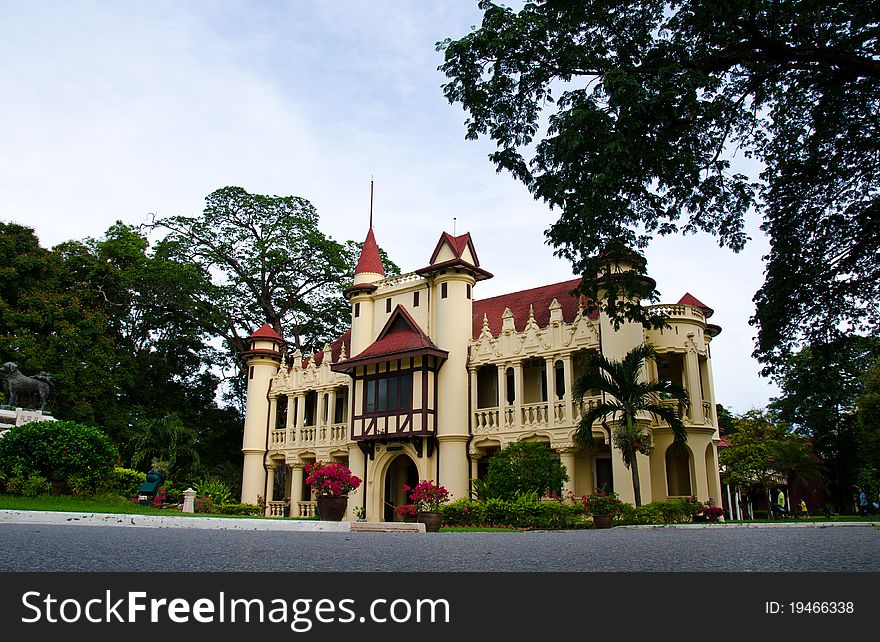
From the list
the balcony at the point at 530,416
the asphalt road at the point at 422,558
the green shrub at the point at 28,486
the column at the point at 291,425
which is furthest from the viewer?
the column at the point at 291,425

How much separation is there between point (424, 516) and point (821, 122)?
13.6 metres

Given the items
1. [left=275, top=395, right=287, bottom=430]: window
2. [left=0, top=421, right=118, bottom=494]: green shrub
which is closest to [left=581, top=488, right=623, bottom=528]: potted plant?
[left=0, top=421, right=118, bottom=494]: green shrub

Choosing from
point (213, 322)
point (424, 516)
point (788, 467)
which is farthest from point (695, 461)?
point (213, 322)

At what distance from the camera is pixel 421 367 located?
92.6 feet

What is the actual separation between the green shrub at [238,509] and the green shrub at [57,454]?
24.2 ft

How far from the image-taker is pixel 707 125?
33.3 feet

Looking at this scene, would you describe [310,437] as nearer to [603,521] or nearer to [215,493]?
[215,493]

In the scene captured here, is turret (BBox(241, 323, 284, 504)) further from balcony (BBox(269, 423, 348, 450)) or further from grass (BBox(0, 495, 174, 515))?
grass (BBox(0, 495, 174, 515))

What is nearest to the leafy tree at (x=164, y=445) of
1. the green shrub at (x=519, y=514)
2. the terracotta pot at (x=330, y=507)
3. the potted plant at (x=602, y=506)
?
the terracotta pot at (x=330, y=507)

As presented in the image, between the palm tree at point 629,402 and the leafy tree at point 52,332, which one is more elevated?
the leafy tree at point 52,332

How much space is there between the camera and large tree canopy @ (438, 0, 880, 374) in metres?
9.21

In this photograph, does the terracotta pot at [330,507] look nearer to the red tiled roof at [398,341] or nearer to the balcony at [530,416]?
the balcony at [530,416]

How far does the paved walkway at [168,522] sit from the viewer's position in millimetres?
13203
